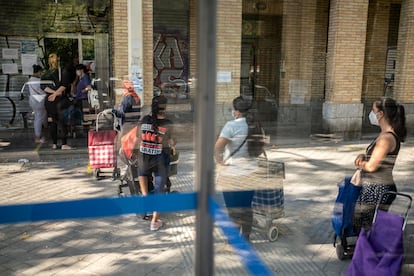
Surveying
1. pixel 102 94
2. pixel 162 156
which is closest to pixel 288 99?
pixel 102 94

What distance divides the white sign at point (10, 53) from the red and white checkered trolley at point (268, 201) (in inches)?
323

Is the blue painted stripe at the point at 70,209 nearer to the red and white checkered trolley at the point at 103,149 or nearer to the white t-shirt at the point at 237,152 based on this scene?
the white t-shirt at the point at 237,152

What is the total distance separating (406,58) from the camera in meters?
9.04

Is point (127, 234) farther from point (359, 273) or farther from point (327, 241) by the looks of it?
point (359, 273)

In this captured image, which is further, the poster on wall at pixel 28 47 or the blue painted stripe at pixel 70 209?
the poster on wall at pixel 28 47

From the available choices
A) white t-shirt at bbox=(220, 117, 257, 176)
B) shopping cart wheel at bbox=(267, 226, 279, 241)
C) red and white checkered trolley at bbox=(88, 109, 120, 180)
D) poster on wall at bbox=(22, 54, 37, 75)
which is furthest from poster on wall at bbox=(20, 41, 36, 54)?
shopping cart wheel at bbox=(267, 226, 279, 241)

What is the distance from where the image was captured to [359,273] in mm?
2816

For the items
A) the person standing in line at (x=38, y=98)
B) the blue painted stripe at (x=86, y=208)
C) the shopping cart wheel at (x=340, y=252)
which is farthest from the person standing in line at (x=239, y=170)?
the person standing in line at (x=38, y=98)

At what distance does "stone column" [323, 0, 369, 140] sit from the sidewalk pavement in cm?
420

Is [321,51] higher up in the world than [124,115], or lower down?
higher up

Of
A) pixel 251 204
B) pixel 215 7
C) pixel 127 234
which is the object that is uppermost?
pixel 215 7

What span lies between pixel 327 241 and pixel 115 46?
6.07 meters

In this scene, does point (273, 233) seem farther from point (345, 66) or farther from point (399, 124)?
point (345, 66)

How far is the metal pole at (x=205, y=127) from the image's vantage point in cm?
125
